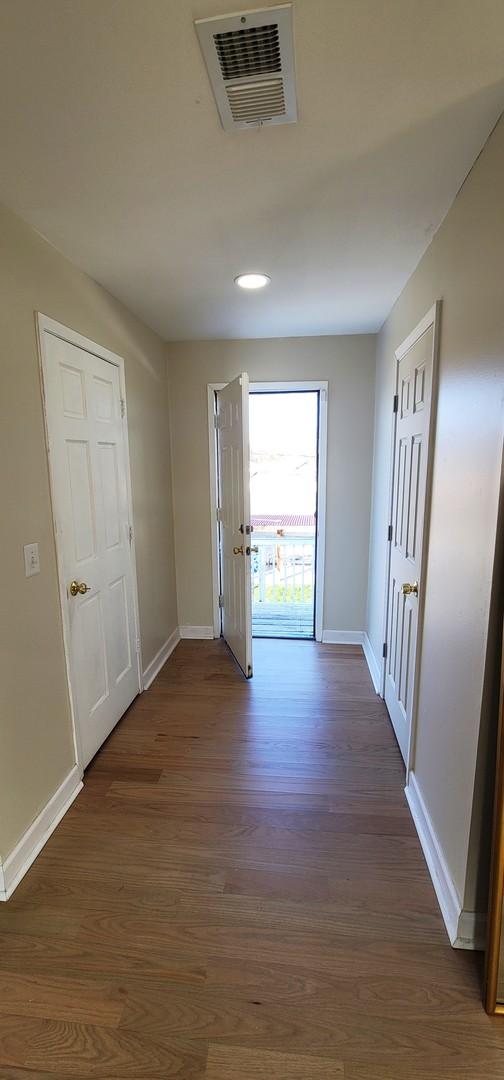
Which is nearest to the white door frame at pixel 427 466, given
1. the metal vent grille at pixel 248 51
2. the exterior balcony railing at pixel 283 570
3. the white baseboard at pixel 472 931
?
the white baseboard at pixel 472 931

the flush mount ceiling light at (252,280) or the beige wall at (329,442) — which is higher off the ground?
the flush mount ceiling light at (252,280)

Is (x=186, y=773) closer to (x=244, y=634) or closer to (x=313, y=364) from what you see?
(x=244, y=634)

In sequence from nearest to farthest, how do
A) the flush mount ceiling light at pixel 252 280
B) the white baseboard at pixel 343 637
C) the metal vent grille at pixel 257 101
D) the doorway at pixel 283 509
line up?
the metal vent grille at pixel 257 101 < the flush mount ceiling light at pixel 252 280 < the white baseboard at pixel 343 637 < the doorway at pixel 283 509

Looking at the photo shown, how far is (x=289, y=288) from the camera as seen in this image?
2.30m

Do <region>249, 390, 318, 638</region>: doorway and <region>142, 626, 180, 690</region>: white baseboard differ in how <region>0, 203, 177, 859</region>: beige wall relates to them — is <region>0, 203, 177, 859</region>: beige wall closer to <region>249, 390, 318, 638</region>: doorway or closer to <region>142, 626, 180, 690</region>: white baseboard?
<region>142, 626, 180, 690</region>: white baseboard

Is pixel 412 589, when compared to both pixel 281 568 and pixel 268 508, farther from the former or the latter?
pixel 268 508

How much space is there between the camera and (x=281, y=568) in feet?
16.2

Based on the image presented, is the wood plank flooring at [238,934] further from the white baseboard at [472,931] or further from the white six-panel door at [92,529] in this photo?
the white six-panel door at [92,529]

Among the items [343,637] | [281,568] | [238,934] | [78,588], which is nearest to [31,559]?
[78,588]

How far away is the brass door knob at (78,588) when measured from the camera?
1.97 m

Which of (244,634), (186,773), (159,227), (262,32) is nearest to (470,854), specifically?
(186,773)

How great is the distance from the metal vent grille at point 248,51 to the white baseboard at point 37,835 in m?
2.40

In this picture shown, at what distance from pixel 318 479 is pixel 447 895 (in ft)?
8.31

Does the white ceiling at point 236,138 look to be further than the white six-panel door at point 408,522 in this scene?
No
